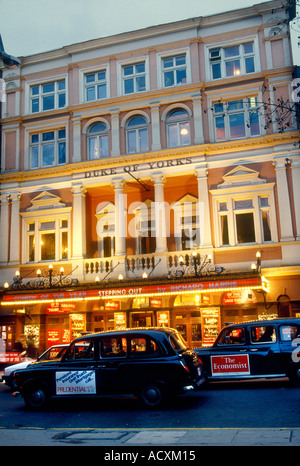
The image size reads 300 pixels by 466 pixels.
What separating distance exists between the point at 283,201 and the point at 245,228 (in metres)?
2.06

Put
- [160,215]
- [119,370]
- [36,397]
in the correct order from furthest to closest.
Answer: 1. [160,215]
2. [36,397]
3. [119,370]

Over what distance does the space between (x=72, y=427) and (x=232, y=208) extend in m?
14.0

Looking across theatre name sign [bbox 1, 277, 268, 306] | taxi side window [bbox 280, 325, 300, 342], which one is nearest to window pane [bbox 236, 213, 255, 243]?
theatre name sign [bbox 1, 277, 268, 306]

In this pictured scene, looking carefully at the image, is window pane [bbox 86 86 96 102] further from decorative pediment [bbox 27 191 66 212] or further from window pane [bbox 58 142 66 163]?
decorative pediment [bbox 27 191 66 212]

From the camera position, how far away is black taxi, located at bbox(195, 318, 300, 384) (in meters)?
12.3

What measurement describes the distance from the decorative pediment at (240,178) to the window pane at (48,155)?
9.32 m

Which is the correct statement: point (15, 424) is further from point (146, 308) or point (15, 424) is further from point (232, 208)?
point (232, 208)

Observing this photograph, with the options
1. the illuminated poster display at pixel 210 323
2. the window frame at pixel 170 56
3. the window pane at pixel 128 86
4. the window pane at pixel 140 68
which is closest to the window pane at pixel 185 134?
the window frame at pixel 170 56

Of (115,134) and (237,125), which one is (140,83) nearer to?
(115,134)

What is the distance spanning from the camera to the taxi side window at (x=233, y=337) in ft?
42.3

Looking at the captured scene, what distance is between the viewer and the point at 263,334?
41.8 ft

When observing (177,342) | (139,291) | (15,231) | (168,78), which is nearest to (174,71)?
(168,78)

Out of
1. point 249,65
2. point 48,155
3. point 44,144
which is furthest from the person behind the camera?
point 44,144

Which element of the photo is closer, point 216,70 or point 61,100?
point 216,70
